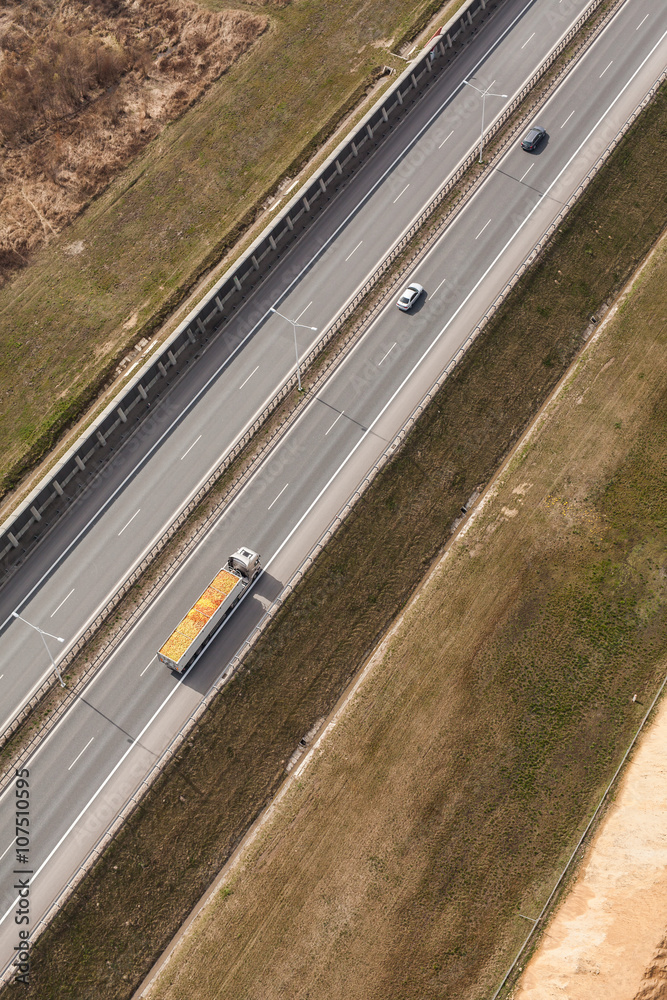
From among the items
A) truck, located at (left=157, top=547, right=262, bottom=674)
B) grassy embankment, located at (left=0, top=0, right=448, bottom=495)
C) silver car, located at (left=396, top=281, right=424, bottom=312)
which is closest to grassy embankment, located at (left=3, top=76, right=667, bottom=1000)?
truck, located at (left=157, top=547, right=262, bottom=674)

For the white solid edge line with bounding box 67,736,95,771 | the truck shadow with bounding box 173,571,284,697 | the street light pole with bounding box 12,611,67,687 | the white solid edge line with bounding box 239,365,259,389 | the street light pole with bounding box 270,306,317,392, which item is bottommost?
the white solid edge line with bounding box 67,736,95,771

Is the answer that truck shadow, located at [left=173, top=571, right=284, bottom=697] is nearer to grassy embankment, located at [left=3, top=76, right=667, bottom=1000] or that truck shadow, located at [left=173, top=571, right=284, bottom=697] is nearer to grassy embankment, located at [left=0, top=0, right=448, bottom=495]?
grassy embankment, located at [left=3, top=76, right=667, bottom=1000]

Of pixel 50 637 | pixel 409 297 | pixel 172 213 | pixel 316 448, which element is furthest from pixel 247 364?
pixel 50 637

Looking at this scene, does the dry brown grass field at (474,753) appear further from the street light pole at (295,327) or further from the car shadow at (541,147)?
the car shadow at (541,147)

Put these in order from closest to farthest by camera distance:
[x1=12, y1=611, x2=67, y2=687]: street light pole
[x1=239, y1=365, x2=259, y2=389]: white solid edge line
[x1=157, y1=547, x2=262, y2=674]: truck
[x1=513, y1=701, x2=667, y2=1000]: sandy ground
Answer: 1. [x1=513, y1=701, x2=667, y2=1000]: sandy ground
2. [x1=157, y1=547, x2=262, y2=674]: truck
3. [x1=12, y1=611, x2=67, y2=687]: street light pole
4. [x1=239, y1=365, x2=259, y2=389]: white solid edge line

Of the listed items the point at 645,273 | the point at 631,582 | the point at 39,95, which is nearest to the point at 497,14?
the point at 645,273

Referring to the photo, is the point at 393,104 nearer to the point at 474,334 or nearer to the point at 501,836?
the point at 474,334
